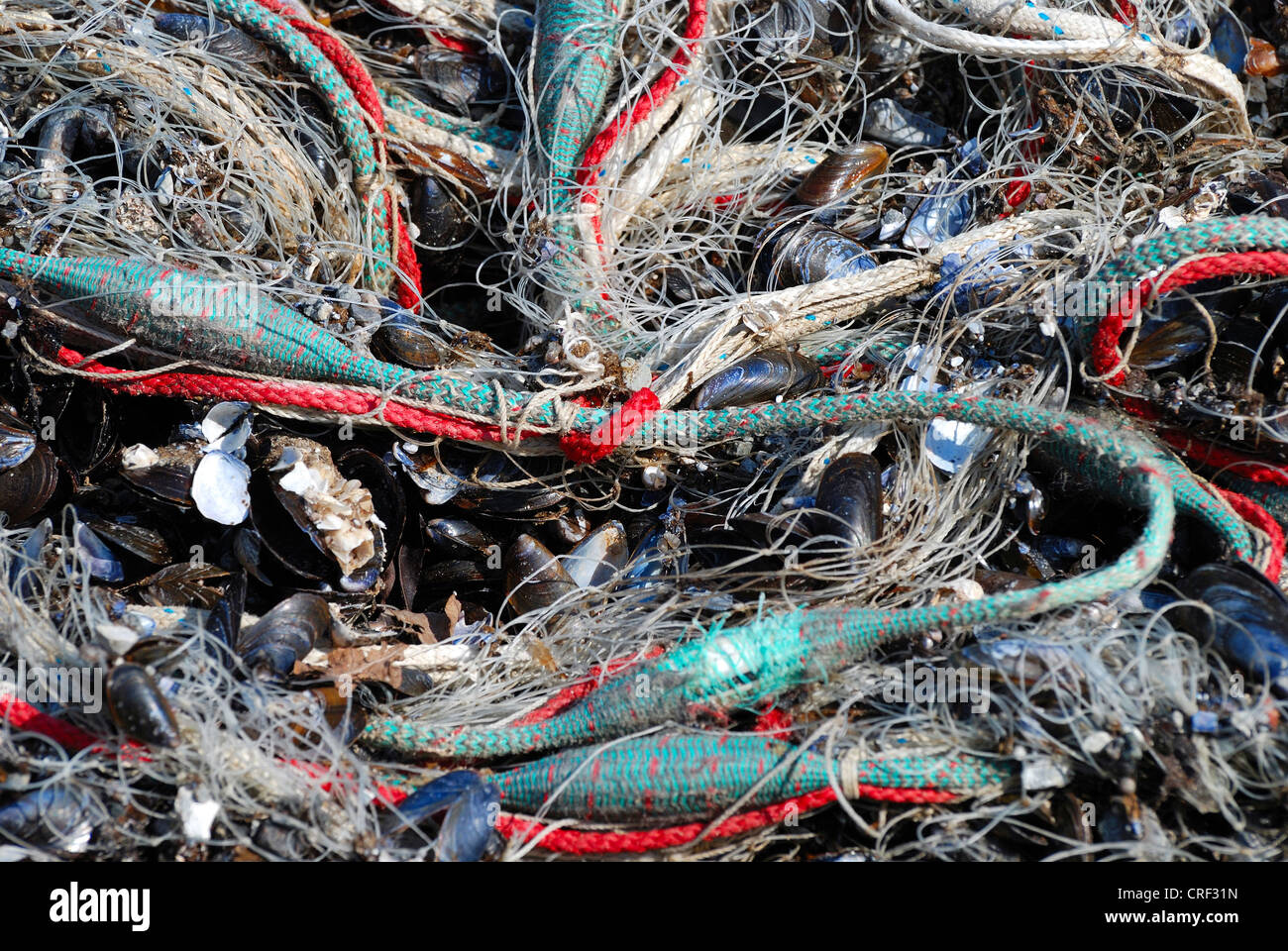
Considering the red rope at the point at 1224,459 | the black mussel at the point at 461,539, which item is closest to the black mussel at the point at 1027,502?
the red rope at the point at 1224,459

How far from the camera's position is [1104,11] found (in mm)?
3029

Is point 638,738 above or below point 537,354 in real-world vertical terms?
below

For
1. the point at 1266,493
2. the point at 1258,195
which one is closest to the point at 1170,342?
the point at 1266,493

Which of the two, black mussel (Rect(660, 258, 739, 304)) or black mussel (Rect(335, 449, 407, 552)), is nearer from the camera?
black mussel (Rect(335, 449, 407, 552))

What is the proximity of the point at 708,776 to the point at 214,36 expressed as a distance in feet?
8.59

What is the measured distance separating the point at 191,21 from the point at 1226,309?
10.3 ft

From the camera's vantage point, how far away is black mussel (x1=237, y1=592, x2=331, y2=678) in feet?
7.88

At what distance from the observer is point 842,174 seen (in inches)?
124

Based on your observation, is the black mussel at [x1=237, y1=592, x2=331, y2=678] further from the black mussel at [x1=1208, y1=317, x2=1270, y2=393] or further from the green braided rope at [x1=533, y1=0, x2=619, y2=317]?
the black mussel at [x1=1208, y1=317, x2=1270, y2=393]

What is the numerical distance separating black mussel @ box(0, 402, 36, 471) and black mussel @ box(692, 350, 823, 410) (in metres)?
1.79

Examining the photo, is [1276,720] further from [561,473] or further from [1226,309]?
[561,473]

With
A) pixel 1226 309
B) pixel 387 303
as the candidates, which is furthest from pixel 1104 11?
pixel 387 303

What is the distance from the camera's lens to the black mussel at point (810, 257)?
296cm

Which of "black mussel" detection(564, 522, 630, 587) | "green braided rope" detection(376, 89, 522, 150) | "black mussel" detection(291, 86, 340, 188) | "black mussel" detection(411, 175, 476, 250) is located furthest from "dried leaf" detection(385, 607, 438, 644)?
"green braided rope" detection(376, 89, 522, 150)
